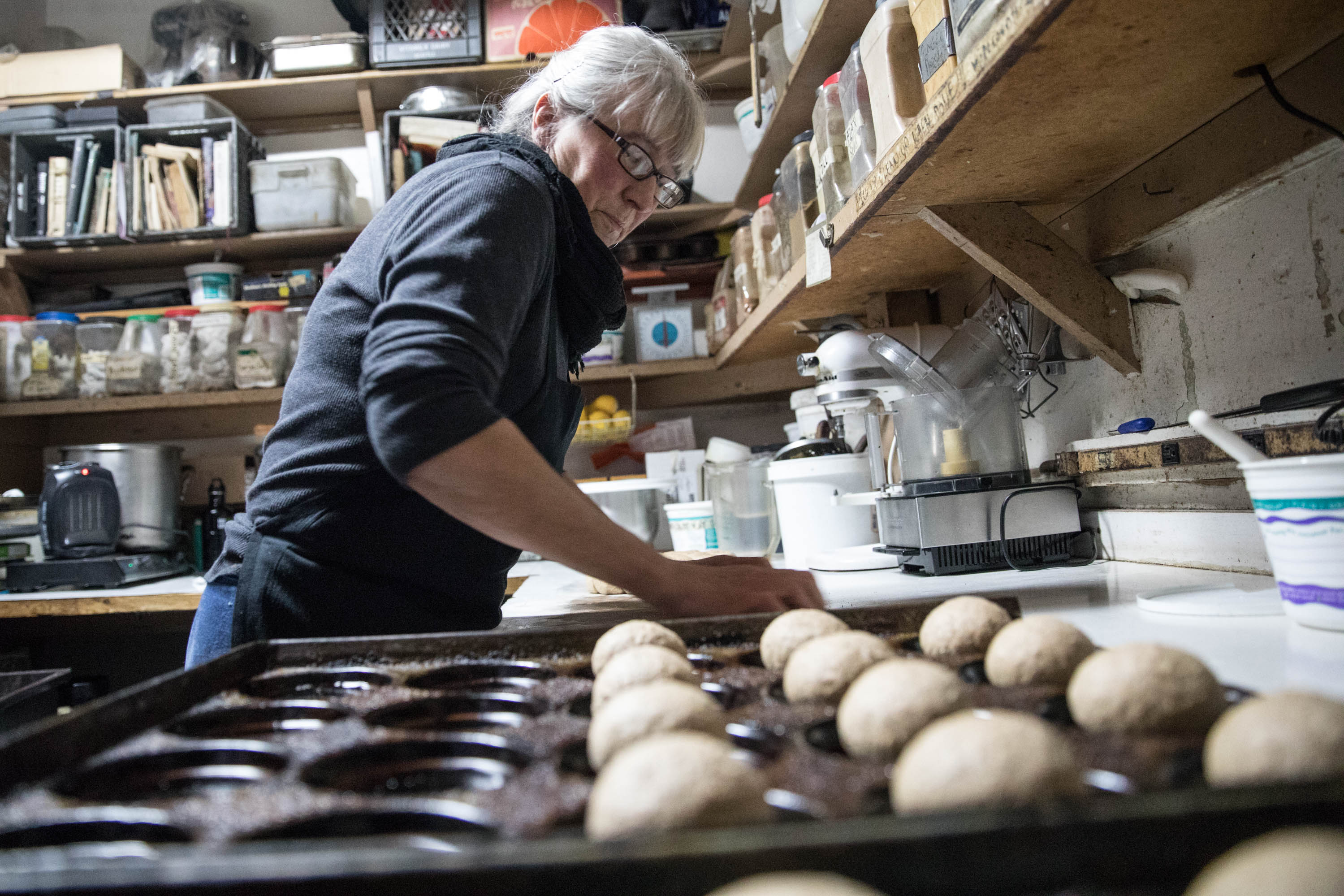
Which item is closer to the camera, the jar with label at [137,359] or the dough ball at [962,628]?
the dough ball at [962,628]

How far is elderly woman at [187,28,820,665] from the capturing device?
0.91m

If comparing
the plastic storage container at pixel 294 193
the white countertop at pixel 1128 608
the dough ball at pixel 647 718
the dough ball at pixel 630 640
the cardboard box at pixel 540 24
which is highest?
the cardboard box at pixel 540 24

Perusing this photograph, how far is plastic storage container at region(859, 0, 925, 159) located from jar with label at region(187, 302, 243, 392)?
8.85 feet

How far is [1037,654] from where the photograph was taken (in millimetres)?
694

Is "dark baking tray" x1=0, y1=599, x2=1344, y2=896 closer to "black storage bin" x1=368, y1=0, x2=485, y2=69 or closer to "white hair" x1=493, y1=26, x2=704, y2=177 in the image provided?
"white hair" x1=493, y1=26, x2=704, y2=177

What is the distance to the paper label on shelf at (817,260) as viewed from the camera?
1660mm

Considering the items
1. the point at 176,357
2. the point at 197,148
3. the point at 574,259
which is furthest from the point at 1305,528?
the point at 197,148

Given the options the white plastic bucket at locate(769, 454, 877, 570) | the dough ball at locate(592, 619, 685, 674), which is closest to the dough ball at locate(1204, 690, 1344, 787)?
the dough ball at locate(592, 619, 685, 674)

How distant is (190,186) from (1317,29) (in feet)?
11.4

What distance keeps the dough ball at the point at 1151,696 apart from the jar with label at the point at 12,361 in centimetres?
375

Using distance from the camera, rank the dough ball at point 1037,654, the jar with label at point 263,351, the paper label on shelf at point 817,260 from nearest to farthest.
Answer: the dough ball at point 1037,654 < the paper label on shelf at point 817,260 < the jar with label at point 263,351

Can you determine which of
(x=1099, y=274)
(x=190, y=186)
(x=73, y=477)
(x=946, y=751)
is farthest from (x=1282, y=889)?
(x=190, y=186)

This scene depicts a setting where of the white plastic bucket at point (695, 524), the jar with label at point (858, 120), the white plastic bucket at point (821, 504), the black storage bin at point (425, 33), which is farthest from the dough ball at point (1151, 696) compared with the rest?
the black storage bin at point (425, 33)

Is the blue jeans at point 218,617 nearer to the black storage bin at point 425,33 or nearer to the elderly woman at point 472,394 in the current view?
the elderly woman at point 472,394
